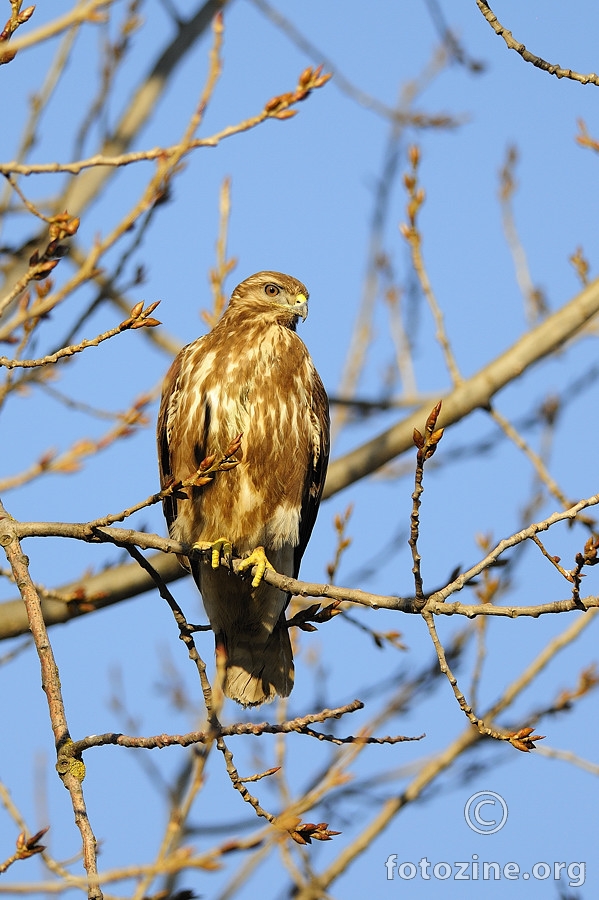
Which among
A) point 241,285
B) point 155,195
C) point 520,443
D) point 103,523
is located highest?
point 241,285

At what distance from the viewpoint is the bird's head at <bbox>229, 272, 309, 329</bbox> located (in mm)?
5281

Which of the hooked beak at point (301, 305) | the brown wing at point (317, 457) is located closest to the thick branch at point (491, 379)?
the brown wing at point (317, 457)

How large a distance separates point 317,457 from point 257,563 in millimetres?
707

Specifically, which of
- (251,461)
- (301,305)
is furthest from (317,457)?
(301,305)

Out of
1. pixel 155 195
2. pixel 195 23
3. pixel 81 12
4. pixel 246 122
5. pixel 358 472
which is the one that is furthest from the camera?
pixel 195 23

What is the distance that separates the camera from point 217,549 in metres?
4.44

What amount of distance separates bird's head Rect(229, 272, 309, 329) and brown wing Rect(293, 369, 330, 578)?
43cm

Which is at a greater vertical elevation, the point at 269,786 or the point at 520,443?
the point at 520,443

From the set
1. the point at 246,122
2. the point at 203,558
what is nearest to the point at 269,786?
the point at 203,558

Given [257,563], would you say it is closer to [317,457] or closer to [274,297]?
[317,457]

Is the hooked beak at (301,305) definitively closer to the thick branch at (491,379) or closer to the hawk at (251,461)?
the hawk at (251,461)

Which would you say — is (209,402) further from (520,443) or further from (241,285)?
(520,443)

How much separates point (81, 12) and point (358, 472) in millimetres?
2678

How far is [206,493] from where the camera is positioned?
4645mm
